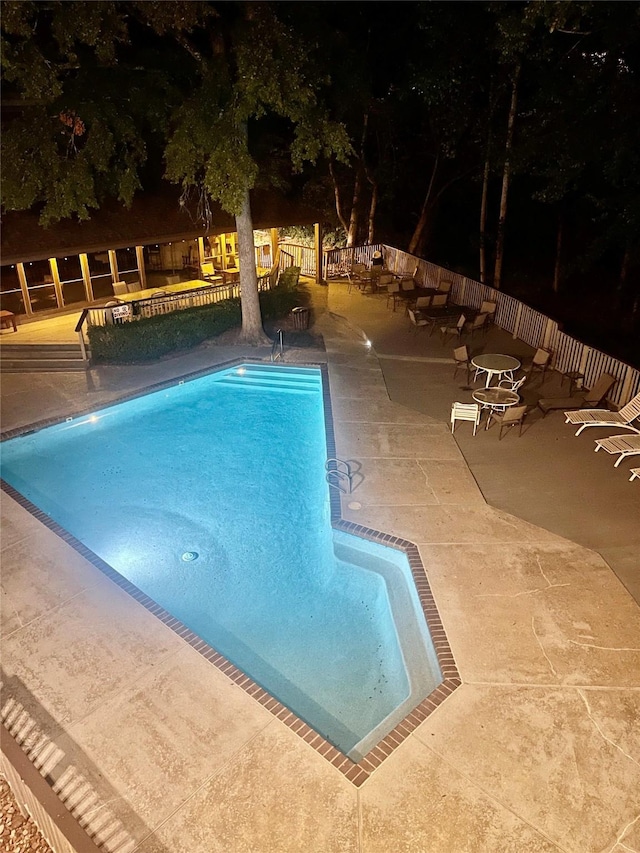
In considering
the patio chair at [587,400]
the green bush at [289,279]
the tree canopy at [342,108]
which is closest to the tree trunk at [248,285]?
the tree canopy at [342,108]

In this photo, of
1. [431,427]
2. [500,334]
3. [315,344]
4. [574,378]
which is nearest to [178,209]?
[315,344]

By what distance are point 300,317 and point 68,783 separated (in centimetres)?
1237

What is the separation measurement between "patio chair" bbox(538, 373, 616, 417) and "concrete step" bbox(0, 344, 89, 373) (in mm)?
10340

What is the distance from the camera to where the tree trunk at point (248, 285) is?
44.3 ft

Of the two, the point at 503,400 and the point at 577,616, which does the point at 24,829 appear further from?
the point at 503,400

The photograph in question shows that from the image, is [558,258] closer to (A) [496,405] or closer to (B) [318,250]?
→ (B) [318,250]

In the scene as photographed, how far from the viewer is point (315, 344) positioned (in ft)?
46.6

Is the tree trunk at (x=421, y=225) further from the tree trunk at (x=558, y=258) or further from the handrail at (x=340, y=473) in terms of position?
the handrail at (x=340, y=473)

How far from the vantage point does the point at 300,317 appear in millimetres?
15039

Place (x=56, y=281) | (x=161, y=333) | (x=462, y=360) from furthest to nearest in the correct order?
(x=56, y=281), (x=161, y=333), (x=462, y=360)

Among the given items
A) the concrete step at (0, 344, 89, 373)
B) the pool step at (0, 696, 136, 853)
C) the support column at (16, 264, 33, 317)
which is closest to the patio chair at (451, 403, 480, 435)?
the pool step at (0, 696, 136, 853)

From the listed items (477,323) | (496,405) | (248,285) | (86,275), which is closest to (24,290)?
(86,275)

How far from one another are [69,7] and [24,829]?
11.7m

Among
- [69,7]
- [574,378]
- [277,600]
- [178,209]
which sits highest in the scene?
[69,7]
